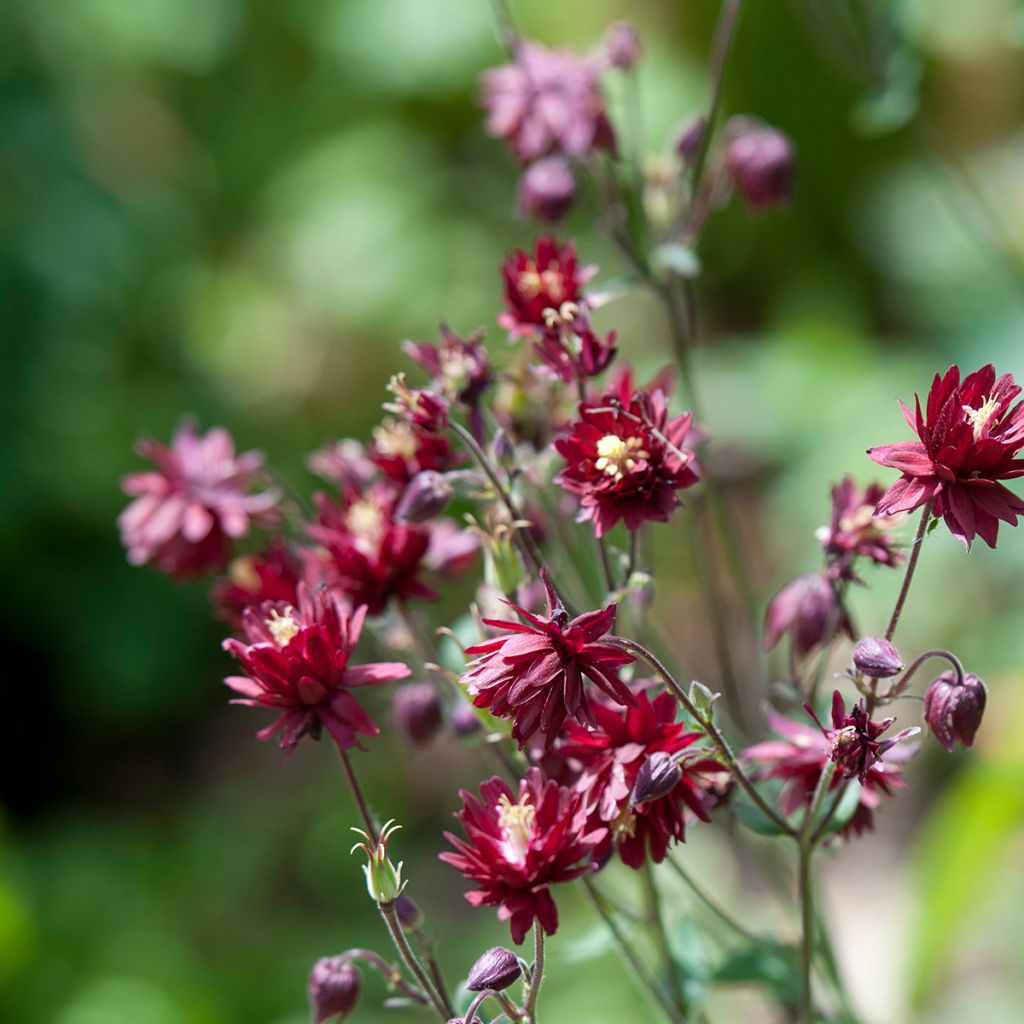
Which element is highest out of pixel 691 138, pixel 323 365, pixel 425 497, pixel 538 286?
pixel 323 365

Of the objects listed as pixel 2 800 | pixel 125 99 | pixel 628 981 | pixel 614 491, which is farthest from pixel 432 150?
pixel 614 491

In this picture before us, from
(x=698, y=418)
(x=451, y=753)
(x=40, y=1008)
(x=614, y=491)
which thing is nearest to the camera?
(x=614, y=491)

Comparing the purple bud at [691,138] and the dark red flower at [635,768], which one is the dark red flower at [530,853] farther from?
the purple bud at [691,138]

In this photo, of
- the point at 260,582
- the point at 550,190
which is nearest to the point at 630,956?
the point at 260,582

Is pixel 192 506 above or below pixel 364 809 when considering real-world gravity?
above

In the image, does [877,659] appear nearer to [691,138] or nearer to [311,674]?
[311,674]

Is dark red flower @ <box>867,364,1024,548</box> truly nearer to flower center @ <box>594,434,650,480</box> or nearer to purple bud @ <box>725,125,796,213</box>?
flower center @ <box>594,434,650,480</box>

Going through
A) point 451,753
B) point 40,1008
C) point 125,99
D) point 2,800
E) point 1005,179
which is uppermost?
point 125,99

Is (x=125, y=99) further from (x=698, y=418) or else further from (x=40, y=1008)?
(x=698, y=418)
